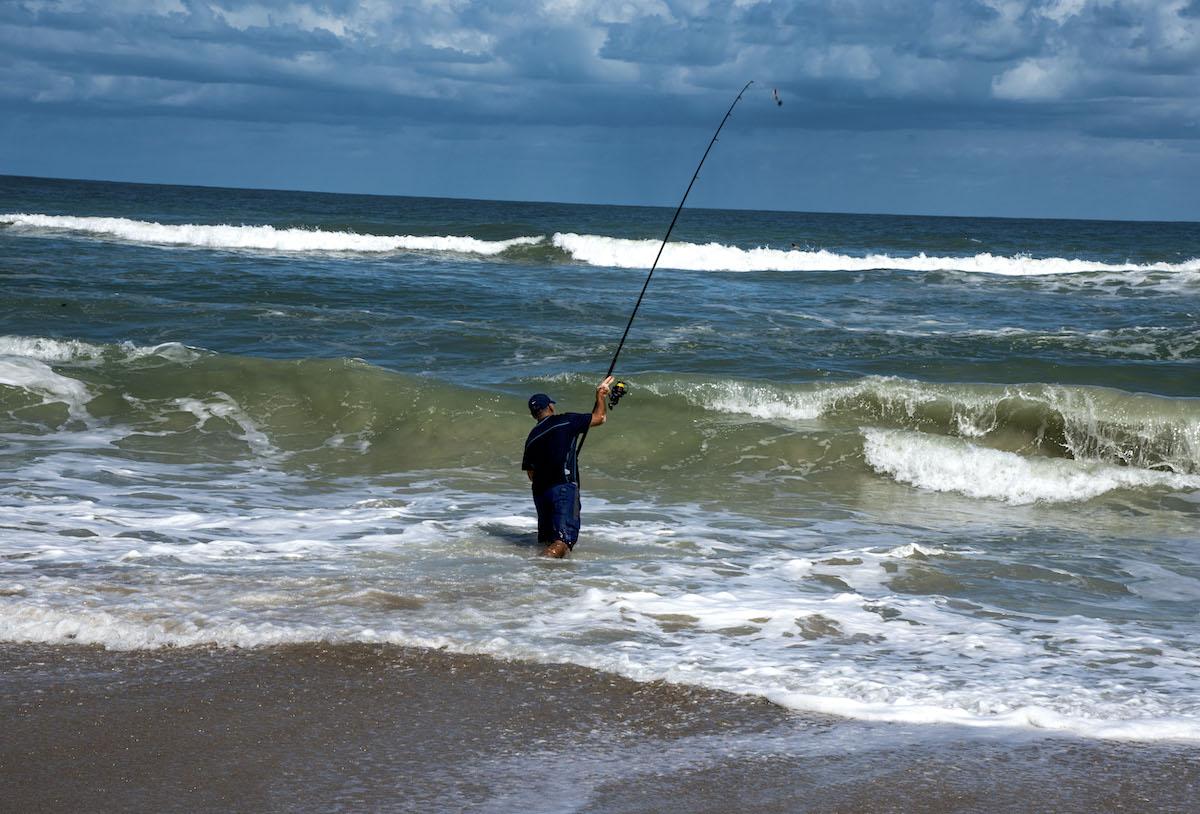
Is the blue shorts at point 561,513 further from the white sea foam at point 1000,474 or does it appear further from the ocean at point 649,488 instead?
the white sea foam at point 1000,474

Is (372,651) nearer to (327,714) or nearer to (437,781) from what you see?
(327,714)

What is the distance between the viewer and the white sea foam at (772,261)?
3547 cm

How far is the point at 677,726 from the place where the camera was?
4414 mm

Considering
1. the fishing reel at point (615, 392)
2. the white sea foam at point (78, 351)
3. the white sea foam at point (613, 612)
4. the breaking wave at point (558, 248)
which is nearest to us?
the white sea foam at point (613, 612)

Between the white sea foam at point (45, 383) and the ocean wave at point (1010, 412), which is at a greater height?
the ocean wave at point (1010, 412)

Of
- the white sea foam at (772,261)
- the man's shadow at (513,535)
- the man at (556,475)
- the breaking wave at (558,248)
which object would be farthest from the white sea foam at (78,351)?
the white sea foam at (772,261)

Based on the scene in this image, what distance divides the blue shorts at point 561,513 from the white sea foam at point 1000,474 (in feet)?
14.3

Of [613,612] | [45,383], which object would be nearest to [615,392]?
[613,612]

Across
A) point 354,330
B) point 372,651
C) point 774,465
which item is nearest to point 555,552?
point 372,651

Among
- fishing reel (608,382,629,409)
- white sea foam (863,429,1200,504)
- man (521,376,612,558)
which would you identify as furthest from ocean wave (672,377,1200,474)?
fishing reel (608,382,629,409)

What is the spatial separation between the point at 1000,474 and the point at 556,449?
16.1 ft

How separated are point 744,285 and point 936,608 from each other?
21535mm

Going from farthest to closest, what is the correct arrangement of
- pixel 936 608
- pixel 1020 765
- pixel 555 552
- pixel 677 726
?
1. pixel 555 552
2. pixel 936 608
3. pixel 677 726
4. pixel 1020 765

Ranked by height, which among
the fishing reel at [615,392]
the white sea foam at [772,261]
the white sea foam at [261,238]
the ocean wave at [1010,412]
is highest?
the white sea foam at [772,261]
